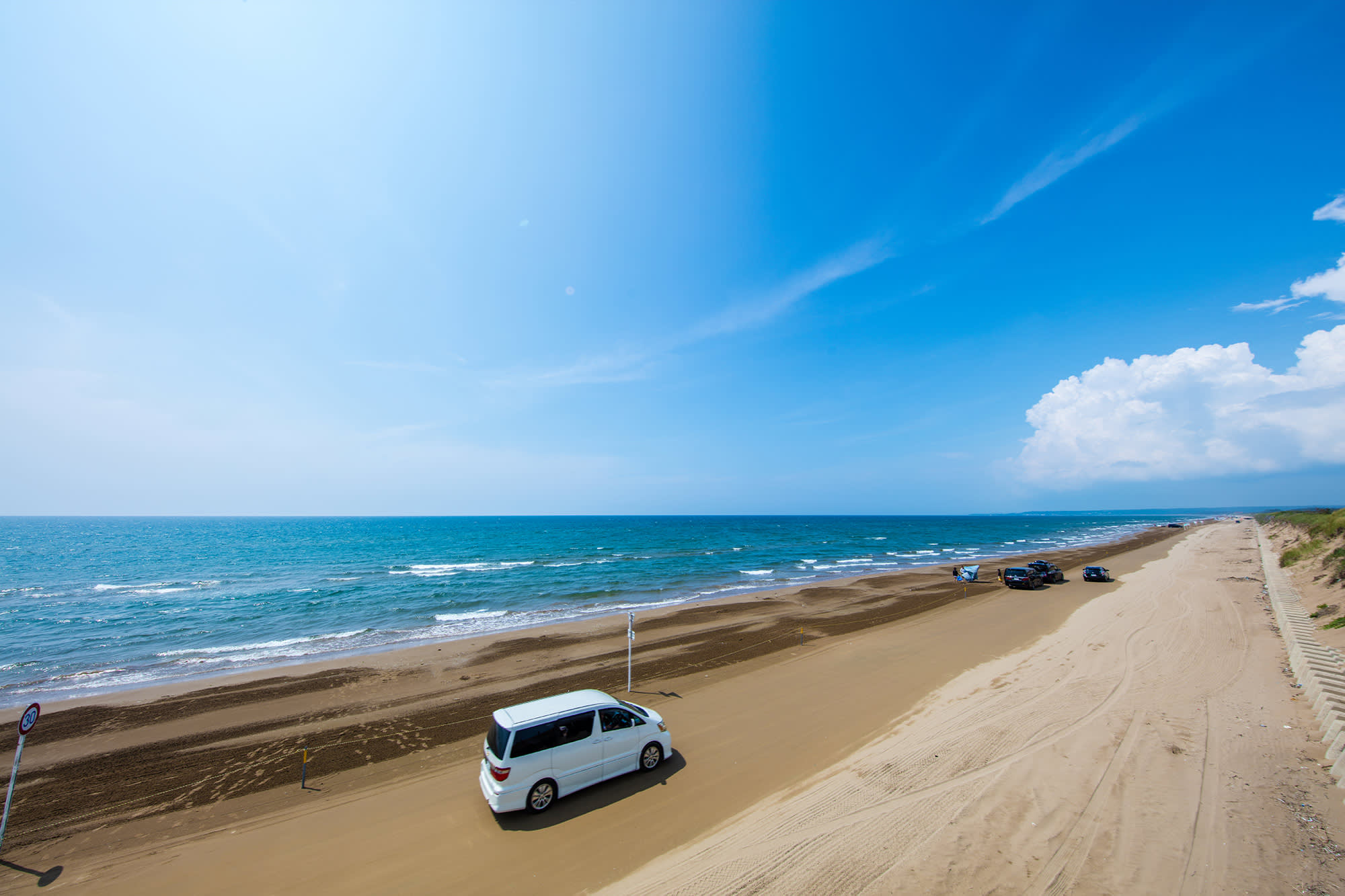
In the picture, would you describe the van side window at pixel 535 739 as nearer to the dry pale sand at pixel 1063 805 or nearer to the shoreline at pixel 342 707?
the dry pale sand at pixel 1063 805

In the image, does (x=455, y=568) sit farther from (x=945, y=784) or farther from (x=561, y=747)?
(x=945, y=784)

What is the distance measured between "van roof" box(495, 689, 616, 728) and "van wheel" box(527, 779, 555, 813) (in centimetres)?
115

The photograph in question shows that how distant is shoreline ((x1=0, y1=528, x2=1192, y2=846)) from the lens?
36.4ft

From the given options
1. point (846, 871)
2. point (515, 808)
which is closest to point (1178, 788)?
point (846, 871)

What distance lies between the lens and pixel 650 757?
10.5 m

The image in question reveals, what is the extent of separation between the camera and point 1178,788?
9.20 metres

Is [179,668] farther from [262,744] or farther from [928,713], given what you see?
[928,713]

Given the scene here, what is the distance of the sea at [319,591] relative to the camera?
2319cm

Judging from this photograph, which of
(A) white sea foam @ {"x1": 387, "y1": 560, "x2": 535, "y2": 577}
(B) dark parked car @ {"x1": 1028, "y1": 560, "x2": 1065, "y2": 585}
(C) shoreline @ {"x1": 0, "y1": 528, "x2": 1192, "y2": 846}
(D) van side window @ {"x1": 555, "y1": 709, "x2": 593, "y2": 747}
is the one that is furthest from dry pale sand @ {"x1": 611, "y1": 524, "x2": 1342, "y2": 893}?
(A) white sea foam @ {"x1": 387, "y1": 560, "x2": 535, "y2": 577}

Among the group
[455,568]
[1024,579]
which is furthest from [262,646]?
[1024,579]

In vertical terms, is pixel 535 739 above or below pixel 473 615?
above

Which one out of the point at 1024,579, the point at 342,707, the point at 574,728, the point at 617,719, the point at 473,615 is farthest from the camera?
the point at 1024,579

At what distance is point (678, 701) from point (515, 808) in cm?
676

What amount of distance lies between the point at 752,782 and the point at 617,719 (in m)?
3.22
